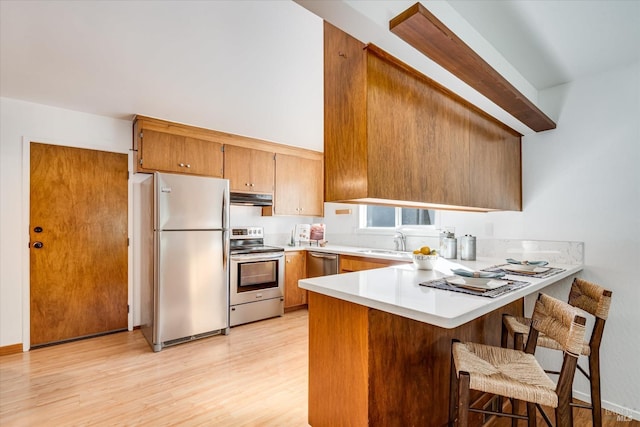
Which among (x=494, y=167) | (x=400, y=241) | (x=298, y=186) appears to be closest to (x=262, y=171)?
(x=298, y=186)

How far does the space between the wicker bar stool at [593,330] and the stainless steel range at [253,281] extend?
8.85ft

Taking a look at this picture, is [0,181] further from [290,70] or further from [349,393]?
[349,393]

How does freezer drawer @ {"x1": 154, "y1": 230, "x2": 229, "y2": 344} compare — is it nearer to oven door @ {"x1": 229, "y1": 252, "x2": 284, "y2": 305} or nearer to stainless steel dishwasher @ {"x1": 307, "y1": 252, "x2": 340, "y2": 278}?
oven door @ {"x1": 229, "y1": 252, "x2": 284, "y2": 305}

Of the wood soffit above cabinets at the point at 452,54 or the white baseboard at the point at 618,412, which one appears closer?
the wood soffit above cabinets at the point at 452,54

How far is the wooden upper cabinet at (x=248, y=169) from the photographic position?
392 cm

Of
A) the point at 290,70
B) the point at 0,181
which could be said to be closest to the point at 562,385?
the point at 290,70

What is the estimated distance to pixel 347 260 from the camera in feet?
11.7

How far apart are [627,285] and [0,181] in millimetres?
5157

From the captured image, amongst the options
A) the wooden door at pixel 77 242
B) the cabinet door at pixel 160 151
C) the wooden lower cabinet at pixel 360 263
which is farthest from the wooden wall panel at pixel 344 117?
the wooden door at pixel 77 242

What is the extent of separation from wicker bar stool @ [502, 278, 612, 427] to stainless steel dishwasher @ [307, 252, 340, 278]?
83.2 inches

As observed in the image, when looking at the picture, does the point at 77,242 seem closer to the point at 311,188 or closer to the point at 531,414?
the point at 311,188

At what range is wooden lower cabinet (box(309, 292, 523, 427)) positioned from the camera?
142cm

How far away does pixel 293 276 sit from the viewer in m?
4.23

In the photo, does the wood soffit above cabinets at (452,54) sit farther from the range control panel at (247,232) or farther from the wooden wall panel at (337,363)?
the range control panel at (247,232)
